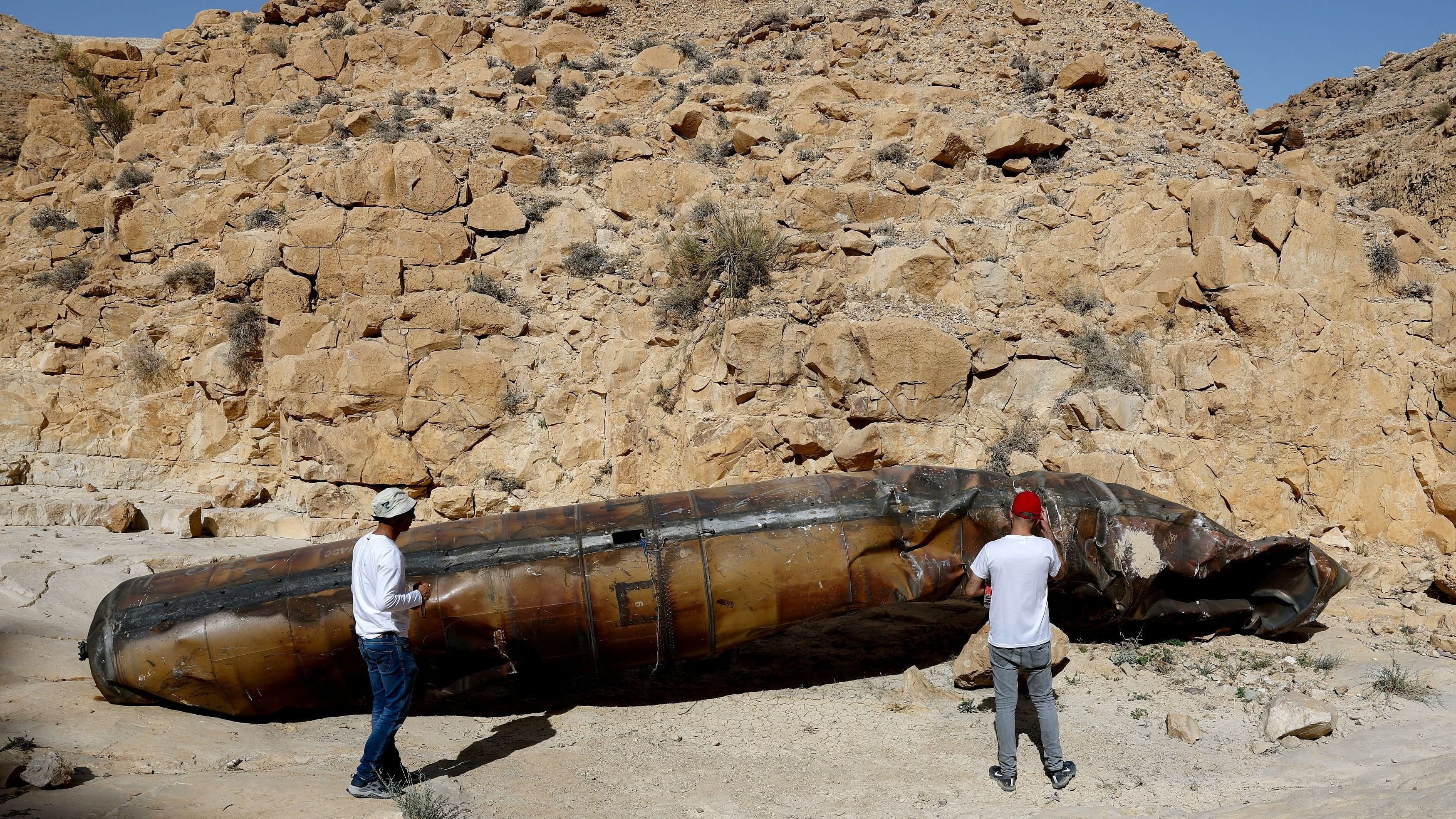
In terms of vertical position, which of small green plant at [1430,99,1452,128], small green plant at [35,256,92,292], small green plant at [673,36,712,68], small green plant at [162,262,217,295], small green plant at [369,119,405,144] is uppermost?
small green plant at [673,36,712,68]

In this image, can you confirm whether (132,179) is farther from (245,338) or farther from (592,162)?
(592,162)

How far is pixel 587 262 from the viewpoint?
39.1 feet

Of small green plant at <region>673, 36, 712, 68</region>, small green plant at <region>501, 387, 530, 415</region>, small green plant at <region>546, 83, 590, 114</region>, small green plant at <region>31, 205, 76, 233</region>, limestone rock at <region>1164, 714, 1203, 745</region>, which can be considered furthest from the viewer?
small green plant at <region>673, 36, 712, 68</region>

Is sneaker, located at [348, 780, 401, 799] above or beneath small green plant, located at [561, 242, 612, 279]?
beneath

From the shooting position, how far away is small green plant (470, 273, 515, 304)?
11.7m

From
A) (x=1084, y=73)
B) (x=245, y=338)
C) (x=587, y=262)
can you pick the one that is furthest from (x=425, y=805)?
(x=1084, y=73)

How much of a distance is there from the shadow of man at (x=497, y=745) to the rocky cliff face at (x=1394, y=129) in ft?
40.2

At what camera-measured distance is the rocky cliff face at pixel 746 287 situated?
9.06 metres

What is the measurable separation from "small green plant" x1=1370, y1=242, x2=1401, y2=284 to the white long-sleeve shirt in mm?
10568

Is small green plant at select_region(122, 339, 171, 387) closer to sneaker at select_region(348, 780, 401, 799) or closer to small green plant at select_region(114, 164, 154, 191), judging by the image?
small green plant at select_region(114, 164, 154, 191)

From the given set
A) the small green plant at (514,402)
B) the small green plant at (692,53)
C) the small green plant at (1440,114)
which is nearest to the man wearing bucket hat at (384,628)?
the small green plant at (514,402)

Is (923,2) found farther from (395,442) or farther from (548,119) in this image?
(395,442)

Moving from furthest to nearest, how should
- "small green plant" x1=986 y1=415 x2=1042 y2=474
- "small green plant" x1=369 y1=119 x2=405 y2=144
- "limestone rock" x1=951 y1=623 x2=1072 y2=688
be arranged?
"small green plant" x1=369 y1=119 x2=405 y2=144, "small green plant" x1=986 y1=415 x2=1042 y2=474, "limestone rock" x1=951 y1=623 x2=1072 y2=688

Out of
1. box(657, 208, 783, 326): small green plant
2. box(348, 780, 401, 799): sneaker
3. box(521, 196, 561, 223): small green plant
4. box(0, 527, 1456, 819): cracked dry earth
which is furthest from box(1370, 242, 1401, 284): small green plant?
box(348, 780, 401, 799): sneaker
